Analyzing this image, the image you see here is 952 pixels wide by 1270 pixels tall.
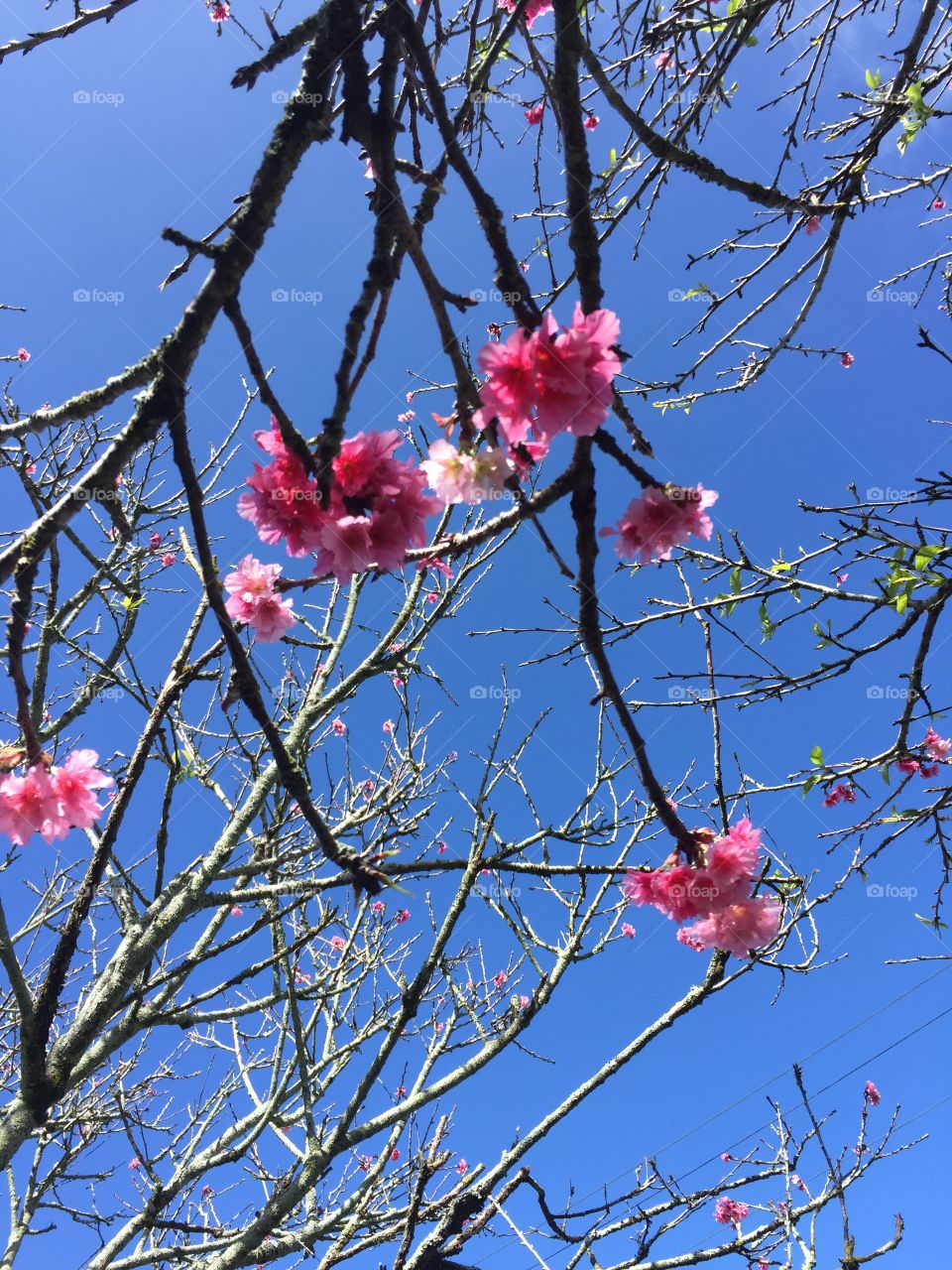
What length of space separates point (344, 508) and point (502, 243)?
21.6 inches

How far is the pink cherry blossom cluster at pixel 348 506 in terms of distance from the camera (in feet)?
4.37

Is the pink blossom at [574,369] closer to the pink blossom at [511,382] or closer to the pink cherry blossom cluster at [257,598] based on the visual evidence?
the pink blossom at [511,382]

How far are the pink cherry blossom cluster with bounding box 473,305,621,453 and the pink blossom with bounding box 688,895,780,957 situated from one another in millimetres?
1286

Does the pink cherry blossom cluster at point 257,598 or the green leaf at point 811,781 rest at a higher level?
the pink cherry blossom cluster at point 257,598

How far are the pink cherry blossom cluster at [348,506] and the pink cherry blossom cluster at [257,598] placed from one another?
484 millimetres

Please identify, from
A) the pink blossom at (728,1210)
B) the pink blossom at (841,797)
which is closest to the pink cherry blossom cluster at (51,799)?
the pink blossom at (841,797)

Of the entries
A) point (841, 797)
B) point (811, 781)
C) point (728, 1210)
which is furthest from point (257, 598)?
point (728, 1210)

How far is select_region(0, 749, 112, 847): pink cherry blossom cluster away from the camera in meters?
1.51

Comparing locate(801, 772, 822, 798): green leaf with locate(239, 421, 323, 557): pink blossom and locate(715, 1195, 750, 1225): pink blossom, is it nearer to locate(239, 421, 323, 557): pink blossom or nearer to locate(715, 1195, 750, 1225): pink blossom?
locate(239, 421, 323, 557): pink blossom

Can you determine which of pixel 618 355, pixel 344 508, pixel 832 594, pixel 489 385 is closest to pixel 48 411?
pixel 344 508

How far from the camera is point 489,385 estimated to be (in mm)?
1231

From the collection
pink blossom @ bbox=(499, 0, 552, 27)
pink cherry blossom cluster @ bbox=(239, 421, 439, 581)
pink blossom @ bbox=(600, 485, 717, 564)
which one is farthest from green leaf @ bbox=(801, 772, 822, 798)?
pink blossom @ bbox=(499, 0, 552, 27)

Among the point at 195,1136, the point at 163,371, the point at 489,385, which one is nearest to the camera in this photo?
the point at 163,371

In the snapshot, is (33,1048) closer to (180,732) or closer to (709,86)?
(180,732)
